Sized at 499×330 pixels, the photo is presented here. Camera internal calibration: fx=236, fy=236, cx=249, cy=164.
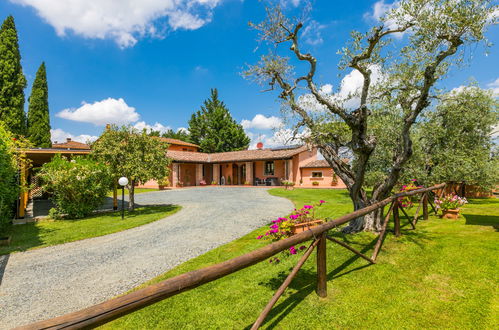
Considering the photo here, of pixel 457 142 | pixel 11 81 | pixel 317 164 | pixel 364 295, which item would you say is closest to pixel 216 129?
pixel 317 164

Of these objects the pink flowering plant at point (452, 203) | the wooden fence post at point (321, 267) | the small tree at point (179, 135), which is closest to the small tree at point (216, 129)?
the small tree at point (179, 135)

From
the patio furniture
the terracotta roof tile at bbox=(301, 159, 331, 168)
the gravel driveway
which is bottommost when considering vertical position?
the gravel driveway

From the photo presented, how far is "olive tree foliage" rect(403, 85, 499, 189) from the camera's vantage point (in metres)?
12.2

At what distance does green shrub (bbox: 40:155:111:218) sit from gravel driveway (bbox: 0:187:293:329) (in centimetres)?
411

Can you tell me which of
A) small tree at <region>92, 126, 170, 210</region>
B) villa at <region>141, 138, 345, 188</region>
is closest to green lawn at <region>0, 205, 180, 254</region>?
→ small tree at <region>92, 126, 170, 210</region>

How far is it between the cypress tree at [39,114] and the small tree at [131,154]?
21.7 meters

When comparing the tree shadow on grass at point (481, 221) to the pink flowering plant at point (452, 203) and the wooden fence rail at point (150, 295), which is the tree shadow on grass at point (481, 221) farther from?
the wooden fence rail at point (150, 295)

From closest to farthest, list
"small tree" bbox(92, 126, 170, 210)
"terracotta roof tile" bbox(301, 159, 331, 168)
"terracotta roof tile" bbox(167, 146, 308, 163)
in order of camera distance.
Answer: "small tree" bbox(92, 126, 170, 210) < "terracotta roof tile" bbox(301, 159, 331, 168) < "terracotta roof tile" bbox(167, 146, 308, 163)

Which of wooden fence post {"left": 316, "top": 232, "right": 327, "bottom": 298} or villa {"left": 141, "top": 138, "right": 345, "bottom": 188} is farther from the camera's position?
villa {"left": 141, "top": 138, "right": 345, "bottom": 188}

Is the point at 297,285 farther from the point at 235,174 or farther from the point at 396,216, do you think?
the point at 235,174

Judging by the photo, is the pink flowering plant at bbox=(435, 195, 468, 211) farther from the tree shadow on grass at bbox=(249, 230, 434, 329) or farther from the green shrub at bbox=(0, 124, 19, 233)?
the green shrub at bbox=(0, 124, 19, 233)

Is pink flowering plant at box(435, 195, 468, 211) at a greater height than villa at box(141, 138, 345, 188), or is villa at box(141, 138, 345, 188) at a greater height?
villa at box(141, 138, 345, 188)

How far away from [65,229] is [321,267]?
31.8ft

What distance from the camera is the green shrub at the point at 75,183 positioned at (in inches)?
412
